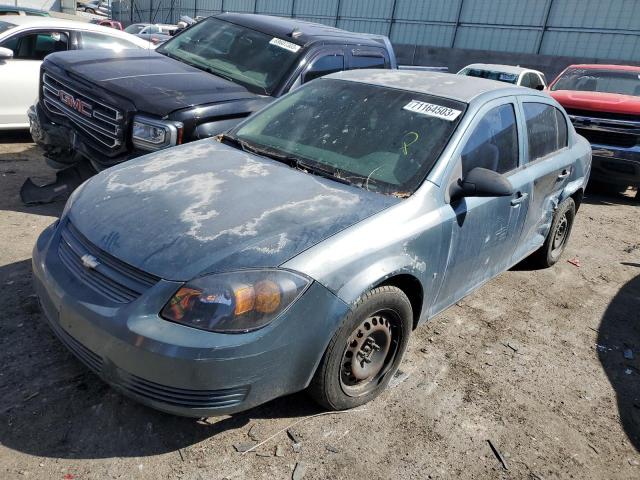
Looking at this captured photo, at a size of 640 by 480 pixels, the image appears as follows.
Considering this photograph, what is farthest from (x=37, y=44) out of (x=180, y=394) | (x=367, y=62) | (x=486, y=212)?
(x=180, y=394)

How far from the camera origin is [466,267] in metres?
3.37

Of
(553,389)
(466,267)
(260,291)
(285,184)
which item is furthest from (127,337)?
(553,389)

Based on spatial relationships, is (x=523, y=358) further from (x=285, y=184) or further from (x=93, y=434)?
(x=93, y=434)

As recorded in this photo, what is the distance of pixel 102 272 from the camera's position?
241 centimetres

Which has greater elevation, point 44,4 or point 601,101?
point 601,101

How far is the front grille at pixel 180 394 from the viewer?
2.22 meters

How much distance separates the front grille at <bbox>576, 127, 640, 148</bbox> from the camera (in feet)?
24.6

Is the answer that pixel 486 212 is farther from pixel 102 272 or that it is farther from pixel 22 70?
pixel 22 70

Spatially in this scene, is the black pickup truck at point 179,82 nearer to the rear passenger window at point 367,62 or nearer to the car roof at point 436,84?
the rear passenger window at point 367,62

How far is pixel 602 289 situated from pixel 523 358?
1794 mm

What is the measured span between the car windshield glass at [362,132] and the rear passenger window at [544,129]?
963 mm

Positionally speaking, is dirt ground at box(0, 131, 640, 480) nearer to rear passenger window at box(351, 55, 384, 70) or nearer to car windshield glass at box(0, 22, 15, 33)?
rear passenger window at box(351, 55, 384, 70)

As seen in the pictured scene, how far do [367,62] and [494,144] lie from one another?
3.09 metres

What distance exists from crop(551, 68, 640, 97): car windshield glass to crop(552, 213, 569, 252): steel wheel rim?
4554mm
